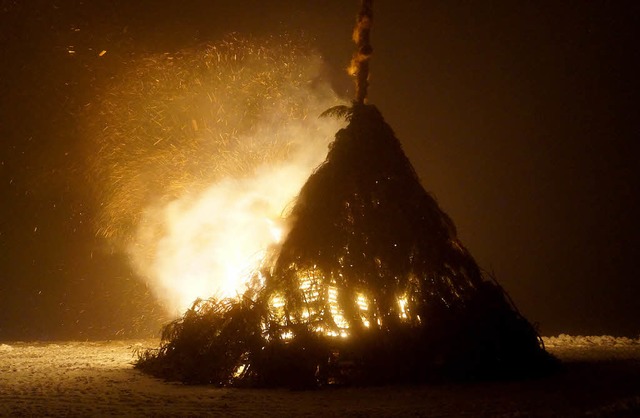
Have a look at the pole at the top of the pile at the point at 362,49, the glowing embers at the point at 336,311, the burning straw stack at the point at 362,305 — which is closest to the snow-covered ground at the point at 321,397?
the burning straw stack at the point at 362,305

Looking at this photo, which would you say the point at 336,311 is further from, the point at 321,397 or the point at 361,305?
the point at 321,397

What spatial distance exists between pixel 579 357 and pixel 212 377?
7173mm

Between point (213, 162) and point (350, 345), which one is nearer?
point (350, 345)

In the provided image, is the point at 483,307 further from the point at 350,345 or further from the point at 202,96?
the point at 202,96

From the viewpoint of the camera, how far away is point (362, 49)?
12.4 meters

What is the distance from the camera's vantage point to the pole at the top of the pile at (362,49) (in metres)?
12.4

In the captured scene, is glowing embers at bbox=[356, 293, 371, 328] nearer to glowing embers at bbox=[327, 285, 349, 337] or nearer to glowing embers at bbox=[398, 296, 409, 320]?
glowing embers at bbox=[327, 285, 349, 337]

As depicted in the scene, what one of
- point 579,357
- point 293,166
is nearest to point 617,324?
point 579,357

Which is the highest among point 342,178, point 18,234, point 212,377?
point 18,234

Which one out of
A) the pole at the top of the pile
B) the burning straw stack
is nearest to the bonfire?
the burning straw stack

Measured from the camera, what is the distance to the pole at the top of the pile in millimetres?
12359

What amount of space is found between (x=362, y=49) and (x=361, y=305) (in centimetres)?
499

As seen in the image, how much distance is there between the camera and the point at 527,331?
10633 mm

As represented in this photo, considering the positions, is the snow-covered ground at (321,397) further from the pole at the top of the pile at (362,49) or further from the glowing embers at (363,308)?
the pole at the top of the pile at (362,49)
